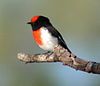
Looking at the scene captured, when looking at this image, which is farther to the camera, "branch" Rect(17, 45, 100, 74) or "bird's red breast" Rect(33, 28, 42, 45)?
"bird's red breast" Rect(33, 28, 42, 45)

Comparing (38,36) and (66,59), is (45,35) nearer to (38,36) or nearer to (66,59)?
(38,36)

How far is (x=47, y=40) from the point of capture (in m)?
2.48

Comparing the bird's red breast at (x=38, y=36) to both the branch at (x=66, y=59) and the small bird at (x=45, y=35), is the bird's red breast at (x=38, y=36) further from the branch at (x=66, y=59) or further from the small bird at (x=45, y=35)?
the branch at (x=66, y=59)

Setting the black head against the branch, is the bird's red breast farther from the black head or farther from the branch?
the branch

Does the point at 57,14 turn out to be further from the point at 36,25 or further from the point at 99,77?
the point at 36,25

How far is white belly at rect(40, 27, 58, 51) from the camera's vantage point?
243 centimetres

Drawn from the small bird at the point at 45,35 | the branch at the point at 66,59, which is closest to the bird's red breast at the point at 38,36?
the small bird at the point at 45,35

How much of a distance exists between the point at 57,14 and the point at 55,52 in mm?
2016

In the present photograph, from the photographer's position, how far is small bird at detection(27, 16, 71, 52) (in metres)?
→ 2.45

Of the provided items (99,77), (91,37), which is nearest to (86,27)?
(91,37)

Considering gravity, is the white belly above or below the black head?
below

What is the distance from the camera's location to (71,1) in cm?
420

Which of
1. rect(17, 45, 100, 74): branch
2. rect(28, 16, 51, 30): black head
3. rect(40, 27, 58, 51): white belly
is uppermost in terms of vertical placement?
rect(28, 16, 51, 30): black head

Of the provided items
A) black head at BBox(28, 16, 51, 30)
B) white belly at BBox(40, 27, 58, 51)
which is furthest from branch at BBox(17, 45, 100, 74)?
black head at BBox(28, 16, 51, 30)
